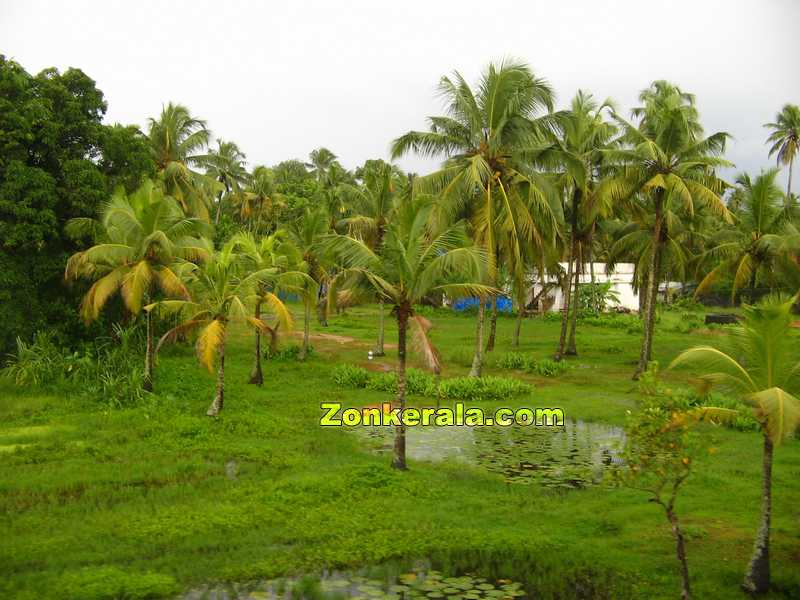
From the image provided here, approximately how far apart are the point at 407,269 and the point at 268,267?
8.09 m

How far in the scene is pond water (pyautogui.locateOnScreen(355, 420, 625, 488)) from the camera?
13250 mm

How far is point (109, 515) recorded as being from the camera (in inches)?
416

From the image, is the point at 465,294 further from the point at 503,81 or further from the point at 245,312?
the point at 503,81

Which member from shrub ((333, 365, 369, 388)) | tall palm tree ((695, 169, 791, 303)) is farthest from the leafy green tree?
tall palm tree ((695, 169, 791, 303))

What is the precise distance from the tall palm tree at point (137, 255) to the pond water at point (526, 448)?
6624mm

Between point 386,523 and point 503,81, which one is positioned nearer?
point 386,523

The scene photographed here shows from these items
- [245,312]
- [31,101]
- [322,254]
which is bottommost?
[245,312]

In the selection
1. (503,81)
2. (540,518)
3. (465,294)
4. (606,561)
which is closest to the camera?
(606,561)

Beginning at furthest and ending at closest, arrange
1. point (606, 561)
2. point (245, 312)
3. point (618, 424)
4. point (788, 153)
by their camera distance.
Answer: point (788, 153) < point (618, 424) < point (245, 312) < point (606, 561)

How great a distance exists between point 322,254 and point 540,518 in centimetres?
657

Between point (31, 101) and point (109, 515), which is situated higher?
point (31, 101)

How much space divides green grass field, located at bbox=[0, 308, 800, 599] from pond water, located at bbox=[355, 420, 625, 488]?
62 cm

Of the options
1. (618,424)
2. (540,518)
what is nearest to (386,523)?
(540,518)

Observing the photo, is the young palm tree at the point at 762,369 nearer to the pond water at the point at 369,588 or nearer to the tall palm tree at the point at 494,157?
the pond water at the point at 369,588
